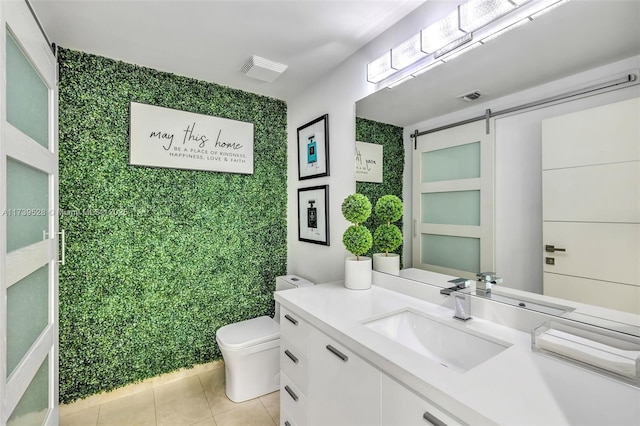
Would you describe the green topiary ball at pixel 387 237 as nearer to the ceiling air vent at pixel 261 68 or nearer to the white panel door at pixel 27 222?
the ceiling air vent at pixel 261 68

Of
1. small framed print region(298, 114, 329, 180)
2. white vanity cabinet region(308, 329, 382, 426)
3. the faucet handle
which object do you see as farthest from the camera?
small framed print region(298, 114, 329, 180)

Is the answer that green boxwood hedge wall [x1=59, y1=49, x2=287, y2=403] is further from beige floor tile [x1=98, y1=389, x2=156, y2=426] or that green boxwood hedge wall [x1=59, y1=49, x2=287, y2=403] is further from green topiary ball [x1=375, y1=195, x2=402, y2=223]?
green topiary ball [x1=375, y1=195, x2=402, y2=223]

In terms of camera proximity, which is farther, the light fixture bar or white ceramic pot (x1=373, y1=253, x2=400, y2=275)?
white ceramic pot (x1=373, y1=253, x2=400, y2=275)

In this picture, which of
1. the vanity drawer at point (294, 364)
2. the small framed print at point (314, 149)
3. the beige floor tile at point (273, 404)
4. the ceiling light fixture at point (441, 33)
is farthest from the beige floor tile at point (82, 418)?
the ceiling light fixture at point (441, 33)

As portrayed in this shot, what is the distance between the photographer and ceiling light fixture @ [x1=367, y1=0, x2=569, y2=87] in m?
1.15

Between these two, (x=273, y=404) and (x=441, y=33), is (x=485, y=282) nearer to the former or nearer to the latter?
(x=441, y=33)

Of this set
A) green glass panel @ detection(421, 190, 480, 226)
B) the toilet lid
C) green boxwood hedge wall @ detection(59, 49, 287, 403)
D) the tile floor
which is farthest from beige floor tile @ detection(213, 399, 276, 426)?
green glass panel @ detection(421, 190, 480, 226)

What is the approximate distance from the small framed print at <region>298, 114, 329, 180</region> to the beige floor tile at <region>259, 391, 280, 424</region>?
66.3 inches

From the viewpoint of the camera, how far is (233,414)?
6.35 feet

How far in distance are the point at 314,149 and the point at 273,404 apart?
1.91 metres

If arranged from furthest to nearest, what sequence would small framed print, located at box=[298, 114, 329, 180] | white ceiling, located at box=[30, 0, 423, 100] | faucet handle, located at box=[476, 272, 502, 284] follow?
small framed print, located at box=[298, 114, 329, 180] → white ceiling, located at box=[30, 0, 423, 100] → faucet handle, located at box=[476, 272, 502, 284]

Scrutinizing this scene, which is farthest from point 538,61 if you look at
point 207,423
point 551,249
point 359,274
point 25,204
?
point 207,423

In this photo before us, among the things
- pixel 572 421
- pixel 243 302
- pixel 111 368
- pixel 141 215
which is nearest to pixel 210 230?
pixel 141 215

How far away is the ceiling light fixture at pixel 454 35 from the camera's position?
1.15 metres
